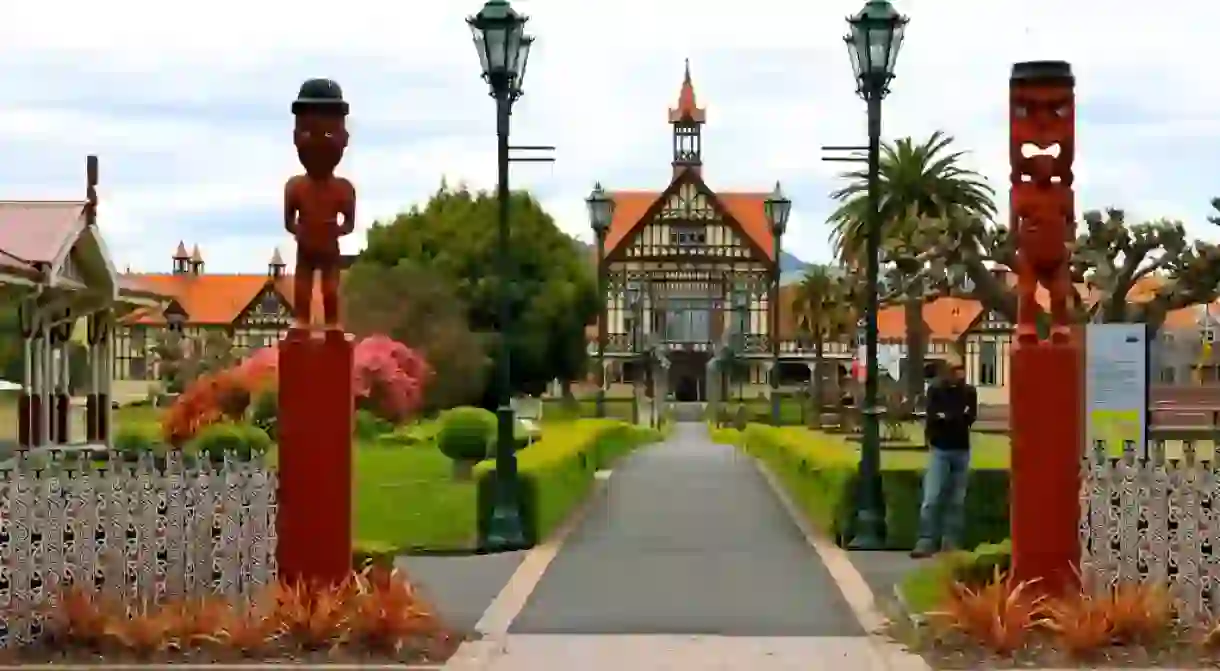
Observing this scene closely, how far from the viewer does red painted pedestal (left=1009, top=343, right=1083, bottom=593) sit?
11.2 m

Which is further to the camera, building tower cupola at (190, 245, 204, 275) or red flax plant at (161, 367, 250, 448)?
building tower cupola at (190, 245, 204, 275)

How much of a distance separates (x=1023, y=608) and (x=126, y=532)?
18.3ft

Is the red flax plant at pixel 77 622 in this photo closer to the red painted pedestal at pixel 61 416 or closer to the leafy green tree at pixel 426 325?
the red painted pedestal at pixel 61 416

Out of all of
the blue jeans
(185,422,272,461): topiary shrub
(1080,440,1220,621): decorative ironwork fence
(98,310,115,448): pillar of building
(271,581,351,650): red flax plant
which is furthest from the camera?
(98,310,115,448): pillar of building

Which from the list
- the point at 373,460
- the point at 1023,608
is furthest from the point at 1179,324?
the point at 1023,608

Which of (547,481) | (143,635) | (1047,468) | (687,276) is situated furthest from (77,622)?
(687,276)

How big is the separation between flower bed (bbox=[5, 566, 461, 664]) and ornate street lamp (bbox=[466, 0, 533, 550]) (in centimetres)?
666

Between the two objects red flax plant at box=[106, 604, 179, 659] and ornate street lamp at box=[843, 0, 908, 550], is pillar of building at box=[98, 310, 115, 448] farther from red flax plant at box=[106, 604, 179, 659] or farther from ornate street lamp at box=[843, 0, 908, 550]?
red flax plant at box=[106, 604, 179, 659]

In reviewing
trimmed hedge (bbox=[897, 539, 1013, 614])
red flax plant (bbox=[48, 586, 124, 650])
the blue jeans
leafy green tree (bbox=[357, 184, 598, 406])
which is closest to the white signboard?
the blue jeans

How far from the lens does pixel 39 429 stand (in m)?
32.5

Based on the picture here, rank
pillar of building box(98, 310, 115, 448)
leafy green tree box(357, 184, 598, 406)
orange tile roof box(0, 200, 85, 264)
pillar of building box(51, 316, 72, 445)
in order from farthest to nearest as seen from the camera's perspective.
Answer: leafy green tree box(357, 184, 598, 406), pillar of building box(98, 310, 115, 448), pillar of building box(51, 316, 72, 445), orange tile roof box(0, 200, 85, 264)

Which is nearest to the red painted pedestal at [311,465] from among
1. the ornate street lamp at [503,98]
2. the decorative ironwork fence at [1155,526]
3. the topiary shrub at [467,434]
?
the decorative ironwork fence at [1155,526]

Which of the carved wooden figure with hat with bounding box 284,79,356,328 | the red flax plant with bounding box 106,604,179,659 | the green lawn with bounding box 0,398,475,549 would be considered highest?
the carved wooden figure with hat with bounding box 284,79,356,328

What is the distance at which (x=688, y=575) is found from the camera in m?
15.4
